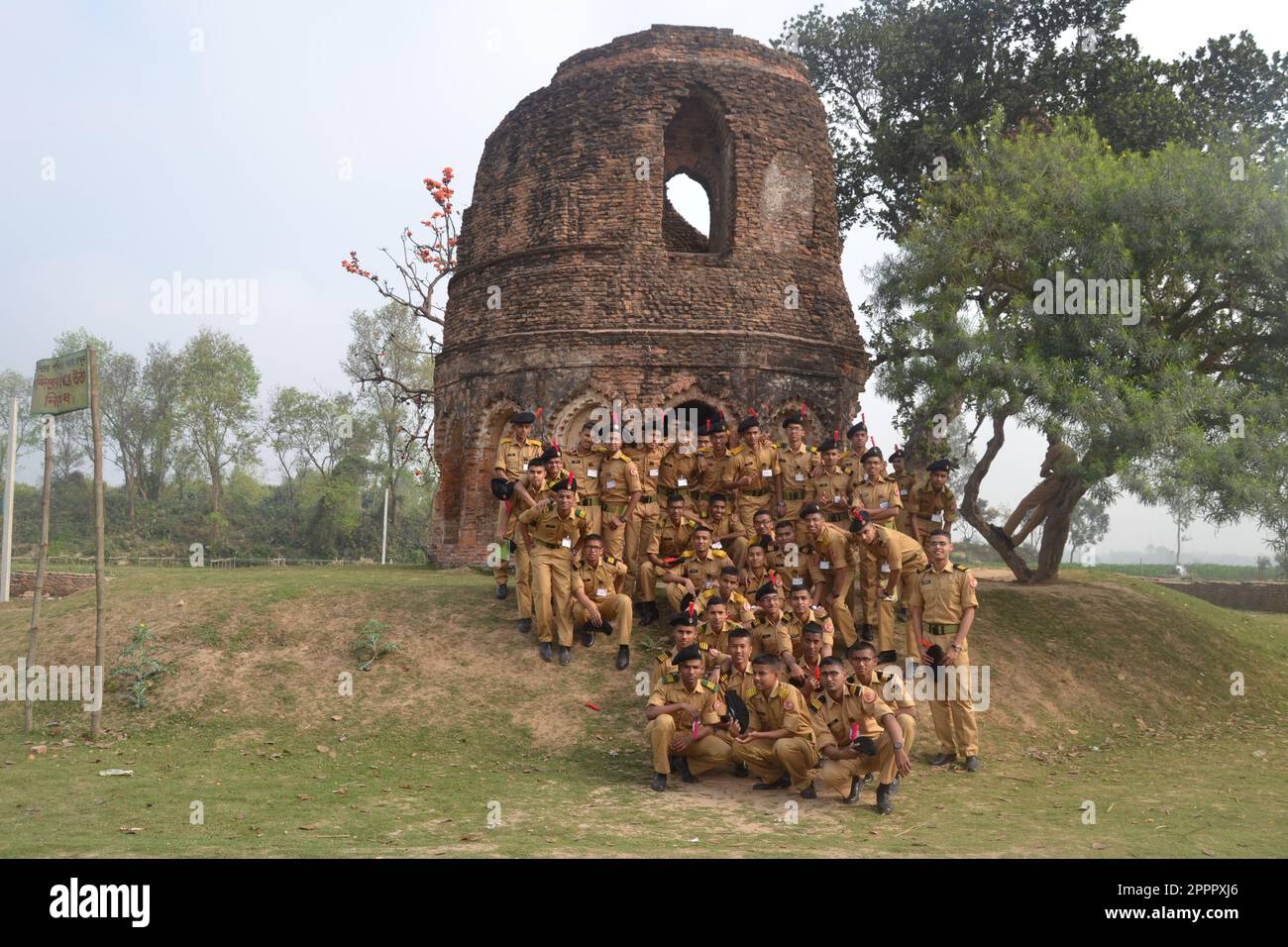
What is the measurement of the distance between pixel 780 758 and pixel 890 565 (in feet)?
9.08

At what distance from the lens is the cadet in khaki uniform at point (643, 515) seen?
35.0 feet

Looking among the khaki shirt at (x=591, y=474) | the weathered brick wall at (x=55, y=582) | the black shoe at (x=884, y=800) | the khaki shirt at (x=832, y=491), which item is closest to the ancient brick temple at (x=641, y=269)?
the khaki shirt at (x=591, y=474)

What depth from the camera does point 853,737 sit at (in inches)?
281

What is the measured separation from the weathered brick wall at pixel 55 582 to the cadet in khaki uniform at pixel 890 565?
17.0 meters

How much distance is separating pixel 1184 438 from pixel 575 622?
7.38m

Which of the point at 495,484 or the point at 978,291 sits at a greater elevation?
the point at 978,291

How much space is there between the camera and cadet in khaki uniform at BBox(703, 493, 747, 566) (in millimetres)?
10461

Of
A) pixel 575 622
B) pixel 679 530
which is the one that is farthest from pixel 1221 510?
pixel 575 622

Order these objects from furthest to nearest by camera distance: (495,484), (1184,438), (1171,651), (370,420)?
(370,420) < (1171,651) < (1184,438) < (495,484)

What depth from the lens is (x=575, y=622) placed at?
10281 millimetres

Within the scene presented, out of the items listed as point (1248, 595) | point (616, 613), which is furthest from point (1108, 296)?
point (1248, 595)

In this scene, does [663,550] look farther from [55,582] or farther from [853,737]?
[55,582]

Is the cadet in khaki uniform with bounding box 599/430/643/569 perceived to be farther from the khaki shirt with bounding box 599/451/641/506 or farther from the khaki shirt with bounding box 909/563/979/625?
the khaki shirt with bounding box 909/563/979/625

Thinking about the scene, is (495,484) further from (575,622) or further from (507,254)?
(507,254)
